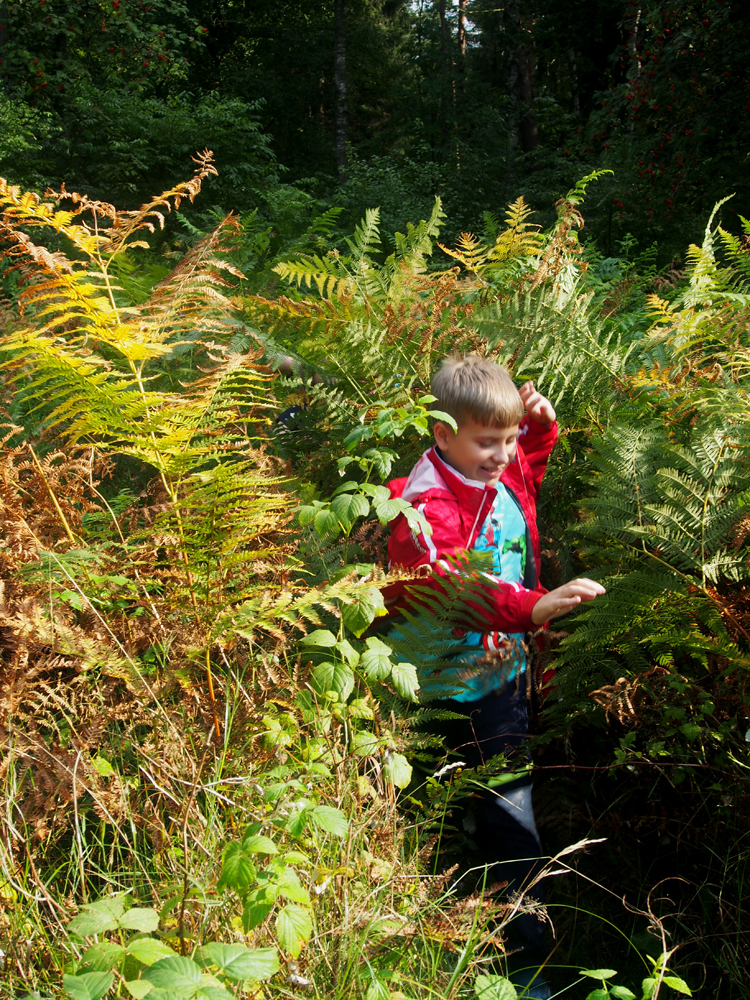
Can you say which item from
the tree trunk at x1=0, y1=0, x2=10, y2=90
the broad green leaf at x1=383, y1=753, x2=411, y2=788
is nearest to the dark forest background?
the tree trunk at x1=0, y1=0, x2=10, y2=90

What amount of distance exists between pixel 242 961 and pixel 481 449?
167 centimetres

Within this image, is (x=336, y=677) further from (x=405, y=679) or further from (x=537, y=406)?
(x=537, y=406)

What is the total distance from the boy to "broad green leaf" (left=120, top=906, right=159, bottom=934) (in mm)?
1071

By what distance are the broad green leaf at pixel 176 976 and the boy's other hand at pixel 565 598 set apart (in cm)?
121

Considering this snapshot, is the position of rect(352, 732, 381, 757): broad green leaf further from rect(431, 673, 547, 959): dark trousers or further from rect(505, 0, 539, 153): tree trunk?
rect(505, 0, 539, 153): tree trunk

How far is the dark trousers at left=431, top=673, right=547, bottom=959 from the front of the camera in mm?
2198

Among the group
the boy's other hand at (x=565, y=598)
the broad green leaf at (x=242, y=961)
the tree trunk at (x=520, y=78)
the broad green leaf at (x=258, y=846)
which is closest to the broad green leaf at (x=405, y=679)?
the boy's other hand at (x=565, y=598)

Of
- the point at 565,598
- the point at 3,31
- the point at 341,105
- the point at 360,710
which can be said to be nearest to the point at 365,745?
the point at 360,710

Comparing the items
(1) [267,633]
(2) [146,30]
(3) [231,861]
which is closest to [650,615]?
(1) [267,633]

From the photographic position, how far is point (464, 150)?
17625 millimetres

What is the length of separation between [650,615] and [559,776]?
672mm

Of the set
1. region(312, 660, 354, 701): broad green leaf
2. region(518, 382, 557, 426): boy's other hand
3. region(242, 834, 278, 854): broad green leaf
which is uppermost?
region(518, 382, 557, 426): boy's other hand

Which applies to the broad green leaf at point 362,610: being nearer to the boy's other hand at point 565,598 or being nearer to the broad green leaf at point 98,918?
the boy's other hand at point 565,598

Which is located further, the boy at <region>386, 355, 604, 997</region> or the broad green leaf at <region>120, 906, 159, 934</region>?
the boy at <region>386, 355, 604, 997</region>
